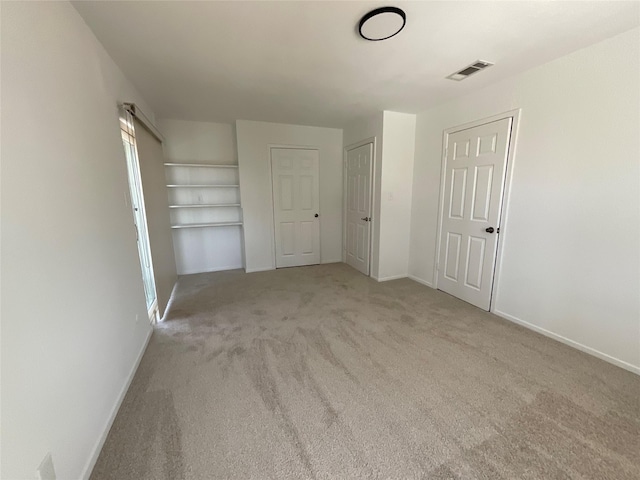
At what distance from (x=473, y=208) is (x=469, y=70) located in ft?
4.39

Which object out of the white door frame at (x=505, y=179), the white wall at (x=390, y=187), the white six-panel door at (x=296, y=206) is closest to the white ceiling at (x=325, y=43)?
the white door frame at (x=505, y=179)

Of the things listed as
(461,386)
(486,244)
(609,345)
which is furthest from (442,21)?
(609,345)

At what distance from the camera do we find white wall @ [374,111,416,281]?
11.5 ft

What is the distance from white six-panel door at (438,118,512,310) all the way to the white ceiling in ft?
1.74

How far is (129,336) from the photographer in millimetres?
1891

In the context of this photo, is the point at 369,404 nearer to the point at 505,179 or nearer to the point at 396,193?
the point at 505,179

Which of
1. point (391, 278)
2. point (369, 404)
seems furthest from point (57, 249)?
A: point (391, 278)

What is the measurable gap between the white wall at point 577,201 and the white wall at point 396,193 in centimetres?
94

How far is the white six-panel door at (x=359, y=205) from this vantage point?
385 centimetres

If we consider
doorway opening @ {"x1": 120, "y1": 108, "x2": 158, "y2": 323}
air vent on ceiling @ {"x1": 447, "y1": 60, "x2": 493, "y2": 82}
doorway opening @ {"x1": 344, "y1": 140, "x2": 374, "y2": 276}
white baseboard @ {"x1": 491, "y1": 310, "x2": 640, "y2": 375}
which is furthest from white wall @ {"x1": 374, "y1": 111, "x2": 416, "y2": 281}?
doorway opening @ {"x1": 120, "y1": 108, "x2": 158, "y2": 323}

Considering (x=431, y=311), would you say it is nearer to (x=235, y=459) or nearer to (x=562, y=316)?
(x=562, y=316)

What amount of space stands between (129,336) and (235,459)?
1190 mm

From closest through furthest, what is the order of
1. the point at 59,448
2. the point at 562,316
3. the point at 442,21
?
the point at 59,448
the point at 442,21
the point at 562,316

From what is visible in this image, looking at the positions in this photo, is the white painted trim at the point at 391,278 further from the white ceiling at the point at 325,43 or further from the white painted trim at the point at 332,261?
the white ceiling at the point at 325,43
